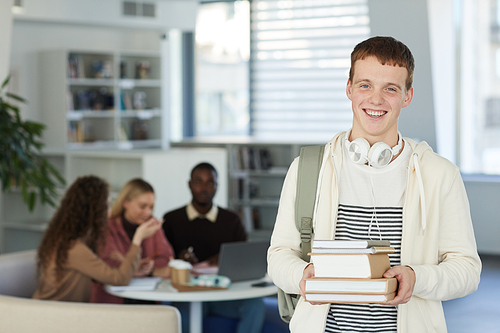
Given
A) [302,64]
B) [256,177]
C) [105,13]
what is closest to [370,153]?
[256,177]

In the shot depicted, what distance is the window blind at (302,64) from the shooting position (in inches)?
331

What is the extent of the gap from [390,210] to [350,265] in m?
0.24

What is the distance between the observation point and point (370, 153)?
1372 millimetres

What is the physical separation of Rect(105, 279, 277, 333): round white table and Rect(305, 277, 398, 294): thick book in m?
1.80

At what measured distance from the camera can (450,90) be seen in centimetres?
710

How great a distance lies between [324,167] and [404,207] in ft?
0.68

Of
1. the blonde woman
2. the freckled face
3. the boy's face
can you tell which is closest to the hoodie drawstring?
the boy's face

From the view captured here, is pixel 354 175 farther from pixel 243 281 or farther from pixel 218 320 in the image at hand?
pixel 218 320

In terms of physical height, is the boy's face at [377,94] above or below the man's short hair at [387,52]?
below

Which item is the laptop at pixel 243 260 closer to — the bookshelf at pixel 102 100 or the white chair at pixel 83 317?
the white chair at pixel 83 317

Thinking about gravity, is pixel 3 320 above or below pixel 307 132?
below

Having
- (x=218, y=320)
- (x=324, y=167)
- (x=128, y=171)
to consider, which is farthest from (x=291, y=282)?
(x=128, y=171)

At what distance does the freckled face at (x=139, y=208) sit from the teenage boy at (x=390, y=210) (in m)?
2.25

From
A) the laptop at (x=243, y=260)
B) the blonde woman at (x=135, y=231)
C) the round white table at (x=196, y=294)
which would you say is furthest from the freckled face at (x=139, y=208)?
the laptop at (x=243, y=260)
